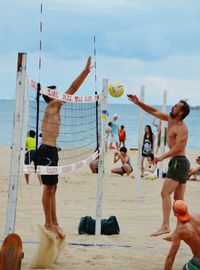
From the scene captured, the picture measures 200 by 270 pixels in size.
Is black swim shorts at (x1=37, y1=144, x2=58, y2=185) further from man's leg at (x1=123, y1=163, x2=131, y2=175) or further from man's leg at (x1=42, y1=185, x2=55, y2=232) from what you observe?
man's leg at (x1=123, y1=163, x2=131, y2=175)

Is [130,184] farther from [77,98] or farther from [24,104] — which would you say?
[24,104]

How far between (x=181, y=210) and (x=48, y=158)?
1821 mm

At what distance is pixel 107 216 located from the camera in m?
9.86

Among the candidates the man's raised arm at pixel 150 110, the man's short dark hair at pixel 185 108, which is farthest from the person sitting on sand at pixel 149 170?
the man's short dark hair at pixel 185 108

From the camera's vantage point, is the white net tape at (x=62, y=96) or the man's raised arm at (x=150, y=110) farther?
the man's raised arm at (x=150, y=110)

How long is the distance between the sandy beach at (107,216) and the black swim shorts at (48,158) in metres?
0.82

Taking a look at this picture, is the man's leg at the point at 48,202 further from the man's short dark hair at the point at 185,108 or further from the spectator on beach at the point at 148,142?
the spectator on beach at the point at 148,142

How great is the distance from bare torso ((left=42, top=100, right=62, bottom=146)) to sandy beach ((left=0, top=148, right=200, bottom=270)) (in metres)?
1.24

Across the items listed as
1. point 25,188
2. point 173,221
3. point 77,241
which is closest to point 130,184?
point 25,188

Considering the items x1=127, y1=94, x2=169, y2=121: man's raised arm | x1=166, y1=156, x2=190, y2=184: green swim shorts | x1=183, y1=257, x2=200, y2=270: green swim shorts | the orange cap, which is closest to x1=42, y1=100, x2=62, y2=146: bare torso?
x1=127, y1=94, x2=169, y2=121: man's raised arm

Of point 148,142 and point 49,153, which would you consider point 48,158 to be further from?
point 148,142

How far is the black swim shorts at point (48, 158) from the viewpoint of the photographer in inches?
268

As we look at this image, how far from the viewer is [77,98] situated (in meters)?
7.10

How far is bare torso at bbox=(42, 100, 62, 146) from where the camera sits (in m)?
6.92
